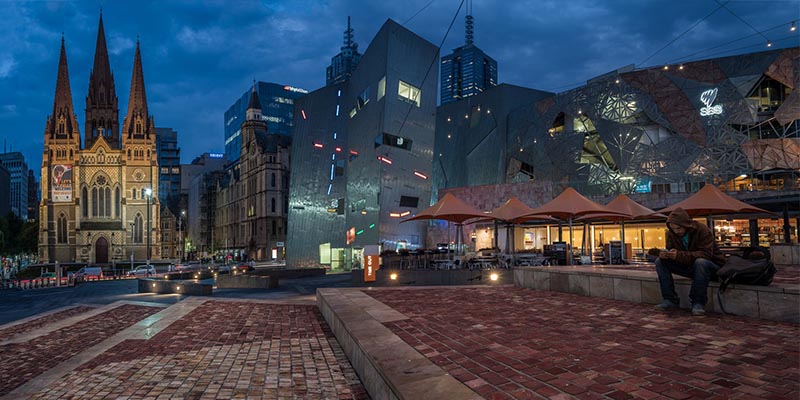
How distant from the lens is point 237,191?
9262cm

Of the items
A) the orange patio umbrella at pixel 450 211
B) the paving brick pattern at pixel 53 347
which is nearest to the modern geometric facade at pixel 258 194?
the orange patio umbrella at pixel 450 211

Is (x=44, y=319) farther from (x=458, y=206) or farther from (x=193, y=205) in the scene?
(x=193, y=205)

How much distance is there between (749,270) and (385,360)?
15.5 ft

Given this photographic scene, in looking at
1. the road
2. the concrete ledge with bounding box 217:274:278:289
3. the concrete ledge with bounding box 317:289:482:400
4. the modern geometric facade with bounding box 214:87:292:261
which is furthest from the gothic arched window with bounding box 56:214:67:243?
the concrete ledge with bounding box 317:289:482:400

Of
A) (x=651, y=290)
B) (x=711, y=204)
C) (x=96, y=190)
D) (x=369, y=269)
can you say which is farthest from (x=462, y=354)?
(x=96, y=190)

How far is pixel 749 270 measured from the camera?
574 cm

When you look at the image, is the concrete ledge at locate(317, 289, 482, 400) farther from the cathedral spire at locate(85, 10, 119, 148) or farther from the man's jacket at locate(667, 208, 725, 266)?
the cathedral spire at locate(85, 10, 119, 148)

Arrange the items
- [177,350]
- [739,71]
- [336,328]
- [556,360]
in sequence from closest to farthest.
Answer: [556,360] → [177,350] → [336,328] → [739,71]

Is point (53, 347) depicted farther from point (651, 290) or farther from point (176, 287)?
point (176, 287)

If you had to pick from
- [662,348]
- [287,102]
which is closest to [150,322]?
[662,348]

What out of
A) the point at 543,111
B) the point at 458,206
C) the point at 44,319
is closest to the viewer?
the point at 44,319

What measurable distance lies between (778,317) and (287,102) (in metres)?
Answer: 120

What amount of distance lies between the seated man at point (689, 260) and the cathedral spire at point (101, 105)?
358 ft

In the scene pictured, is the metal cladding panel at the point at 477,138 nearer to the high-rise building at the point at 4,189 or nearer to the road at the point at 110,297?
the road at the point at 110,297
